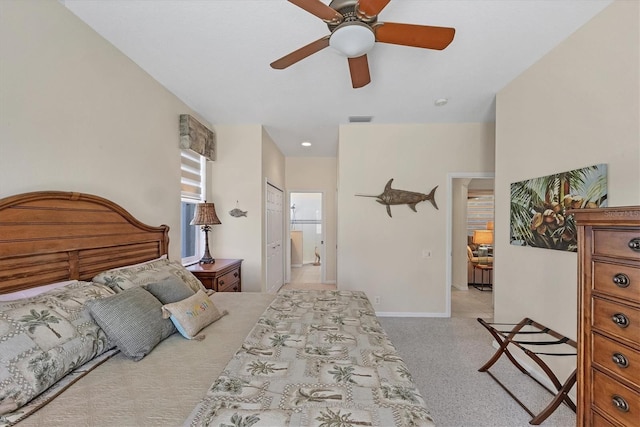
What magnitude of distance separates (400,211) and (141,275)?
3143 mm

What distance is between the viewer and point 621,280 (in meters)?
1.17

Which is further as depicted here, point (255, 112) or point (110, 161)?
point (255, 112)

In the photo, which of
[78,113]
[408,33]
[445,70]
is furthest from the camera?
[445,70]

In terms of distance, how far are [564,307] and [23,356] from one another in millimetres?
3176

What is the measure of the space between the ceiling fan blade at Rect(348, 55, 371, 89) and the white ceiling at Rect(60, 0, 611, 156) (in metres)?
0.28

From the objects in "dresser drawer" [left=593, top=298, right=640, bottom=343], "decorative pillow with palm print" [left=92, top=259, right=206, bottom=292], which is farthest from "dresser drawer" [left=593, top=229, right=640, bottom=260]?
"decorative pillow with palm print" [left=92, top=259, right=206, bottom=292]

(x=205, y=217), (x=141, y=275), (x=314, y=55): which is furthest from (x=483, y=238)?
(x=141, y=275)

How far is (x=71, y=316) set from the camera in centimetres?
125

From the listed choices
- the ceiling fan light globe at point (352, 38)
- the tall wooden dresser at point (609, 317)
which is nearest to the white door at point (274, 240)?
the ceiling fan light globe at point (352, 38)

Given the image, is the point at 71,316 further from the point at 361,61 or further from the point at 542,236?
the point at 542,236

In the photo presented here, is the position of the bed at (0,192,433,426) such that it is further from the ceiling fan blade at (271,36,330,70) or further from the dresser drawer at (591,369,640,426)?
the ceiling fan blade at (271,36,330,70)

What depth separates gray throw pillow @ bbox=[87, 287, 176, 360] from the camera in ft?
4.32

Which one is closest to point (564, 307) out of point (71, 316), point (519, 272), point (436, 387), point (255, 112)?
point (519, 272)

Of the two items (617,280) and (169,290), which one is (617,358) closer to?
(617,280)
